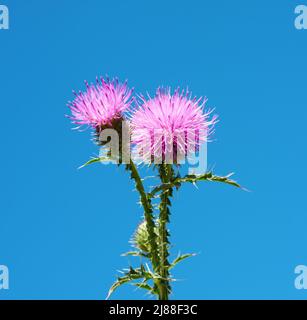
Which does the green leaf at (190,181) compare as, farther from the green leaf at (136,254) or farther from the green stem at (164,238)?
the green leaf at (136,254)

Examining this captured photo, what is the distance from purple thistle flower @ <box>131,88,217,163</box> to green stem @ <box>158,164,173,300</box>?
214 millimetres

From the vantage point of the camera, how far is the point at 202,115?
6043 millimetres

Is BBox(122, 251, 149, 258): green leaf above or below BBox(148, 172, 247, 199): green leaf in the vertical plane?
below

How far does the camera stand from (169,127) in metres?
5.88

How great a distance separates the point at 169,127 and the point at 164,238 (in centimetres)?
117

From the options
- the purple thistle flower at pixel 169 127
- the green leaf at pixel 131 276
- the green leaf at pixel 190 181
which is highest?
the purple thistle flower at pixel 169 127

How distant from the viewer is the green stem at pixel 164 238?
5.62 metres

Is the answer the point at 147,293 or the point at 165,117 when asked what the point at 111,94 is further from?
the point at 147,293

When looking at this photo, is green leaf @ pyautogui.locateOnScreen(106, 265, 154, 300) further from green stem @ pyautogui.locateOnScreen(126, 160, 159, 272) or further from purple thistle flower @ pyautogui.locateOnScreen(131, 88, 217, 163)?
purple thistle flower @ pyautogui.locateOnScreen(131, 88, 217, 163)

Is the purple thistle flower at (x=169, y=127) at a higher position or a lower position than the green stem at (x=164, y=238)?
higher

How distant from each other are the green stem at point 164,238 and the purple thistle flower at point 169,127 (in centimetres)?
21

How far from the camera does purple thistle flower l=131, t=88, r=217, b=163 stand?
588cm

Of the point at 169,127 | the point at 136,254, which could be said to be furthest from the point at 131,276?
the point at 169,127
